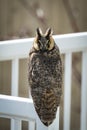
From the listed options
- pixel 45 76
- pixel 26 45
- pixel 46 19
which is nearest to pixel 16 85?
pixel 26 45

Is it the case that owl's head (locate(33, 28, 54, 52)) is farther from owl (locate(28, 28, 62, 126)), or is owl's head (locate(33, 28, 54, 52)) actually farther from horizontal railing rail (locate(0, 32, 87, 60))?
horizontal railing rail (locate(0, 32, 87, 60))

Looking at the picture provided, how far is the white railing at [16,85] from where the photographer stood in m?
1.38

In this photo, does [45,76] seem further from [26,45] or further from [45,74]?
[26,45]

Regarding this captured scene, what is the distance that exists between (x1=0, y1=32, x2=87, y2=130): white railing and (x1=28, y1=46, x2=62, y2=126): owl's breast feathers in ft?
0.55

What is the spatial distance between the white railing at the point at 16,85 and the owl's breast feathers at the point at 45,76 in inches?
6.6

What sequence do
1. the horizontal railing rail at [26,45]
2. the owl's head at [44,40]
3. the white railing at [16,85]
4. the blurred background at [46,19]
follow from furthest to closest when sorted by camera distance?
the blurred background at [46,19] → the horizontal railing rail at [26,45] → the white railing at [16,85] → the owl's head at [44,40]

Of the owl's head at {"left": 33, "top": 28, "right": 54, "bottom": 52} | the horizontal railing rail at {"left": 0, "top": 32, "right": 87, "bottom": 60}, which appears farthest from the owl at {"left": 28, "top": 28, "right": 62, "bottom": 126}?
the horizontal railing rail at {"left": 0, "top": 32, "right": 87, "bottom": 60}

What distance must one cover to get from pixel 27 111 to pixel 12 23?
2.07m

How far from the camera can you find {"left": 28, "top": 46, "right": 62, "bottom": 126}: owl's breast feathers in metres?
1.19

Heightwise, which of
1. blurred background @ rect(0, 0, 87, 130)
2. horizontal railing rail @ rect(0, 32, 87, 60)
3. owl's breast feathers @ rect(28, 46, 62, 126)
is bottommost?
owl's breast feathers @ rect(28, 46, 62, 126)

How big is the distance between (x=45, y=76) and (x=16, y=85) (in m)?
0.43

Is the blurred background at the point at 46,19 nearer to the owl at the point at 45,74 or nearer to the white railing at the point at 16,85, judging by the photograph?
the white railing at the point at 16,85

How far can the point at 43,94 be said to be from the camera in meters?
1.20

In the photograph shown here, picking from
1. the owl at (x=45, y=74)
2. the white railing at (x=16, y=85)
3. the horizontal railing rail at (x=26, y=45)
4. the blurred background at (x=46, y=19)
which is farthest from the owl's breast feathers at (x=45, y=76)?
the blurred background at (x=46, y=19)
